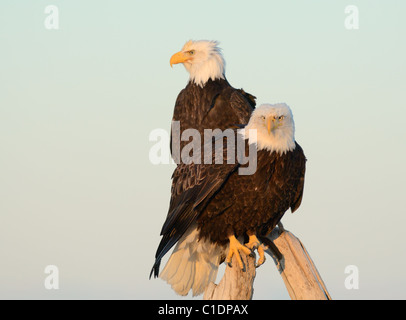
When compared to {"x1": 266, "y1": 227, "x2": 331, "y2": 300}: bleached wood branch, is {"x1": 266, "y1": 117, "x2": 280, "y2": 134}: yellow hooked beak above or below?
above

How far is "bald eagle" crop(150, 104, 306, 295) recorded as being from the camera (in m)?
8.74

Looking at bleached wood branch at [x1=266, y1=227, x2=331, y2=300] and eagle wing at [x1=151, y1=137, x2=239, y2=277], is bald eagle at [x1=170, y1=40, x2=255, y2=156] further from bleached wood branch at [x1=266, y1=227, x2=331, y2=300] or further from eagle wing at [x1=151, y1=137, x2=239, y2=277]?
bleached wood branch at [x1=266, y1=227, x2=331, y2=300]

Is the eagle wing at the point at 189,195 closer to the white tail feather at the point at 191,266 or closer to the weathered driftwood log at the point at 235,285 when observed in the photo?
the white tail feather at the point at 191,266

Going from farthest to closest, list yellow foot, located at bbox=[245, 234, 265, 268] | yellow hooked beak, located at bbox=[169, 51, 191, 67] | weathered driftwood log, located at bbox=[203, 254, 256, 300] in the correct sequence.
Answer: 1. yellow hooked beak, located at bbox=[169, 51, 191, 67]
2. yellow foot, located at bbox=[245, 234, 265, 268]
3. weathered driftwood log, located at bbox=[203, 254, 256, 300]

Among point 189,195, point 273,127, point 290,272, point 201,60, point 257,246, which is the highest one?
point 201,60

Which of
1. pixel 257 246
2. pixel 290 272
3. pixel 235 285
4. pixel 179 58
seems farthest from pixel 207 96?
pixel 235 285

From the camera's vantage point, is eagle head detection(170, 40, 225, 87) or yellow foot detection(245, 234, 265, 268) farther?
eagle head detection(170, 40, 225, 87)

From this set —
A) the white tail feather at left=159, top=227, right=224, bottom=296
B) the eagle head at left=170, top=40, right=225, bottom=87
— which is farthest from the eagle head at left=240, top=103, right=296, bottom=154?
the eagle head at left=170, top=40, right=225, bottom=87

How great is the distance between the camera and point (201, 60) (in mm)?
11164

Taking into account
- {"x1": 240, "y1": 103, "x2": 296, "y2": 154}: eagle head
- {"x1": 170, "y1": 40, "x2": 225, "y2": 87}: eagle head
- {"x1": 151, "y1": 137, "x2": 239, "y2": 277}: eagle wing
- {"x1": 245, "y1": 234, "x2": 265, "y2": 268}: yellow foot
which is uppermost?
{"x1": 170, "y1": 40, "x2": 225, "y2": 87}: eagle head

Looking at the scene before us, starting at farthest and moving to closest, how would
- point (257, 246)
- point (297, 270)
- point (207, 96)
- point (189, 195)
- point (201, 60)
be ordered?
point (201, 60) < point (207, 96) < point (297, 270) < point (257, 246) < point (189, 195)

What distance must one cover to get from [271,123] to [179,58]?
2886 millimetres

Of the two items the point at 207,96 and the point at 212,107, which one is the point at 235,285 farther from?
the point at 207,96

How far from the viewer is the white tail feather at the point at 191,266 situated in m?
9.36
